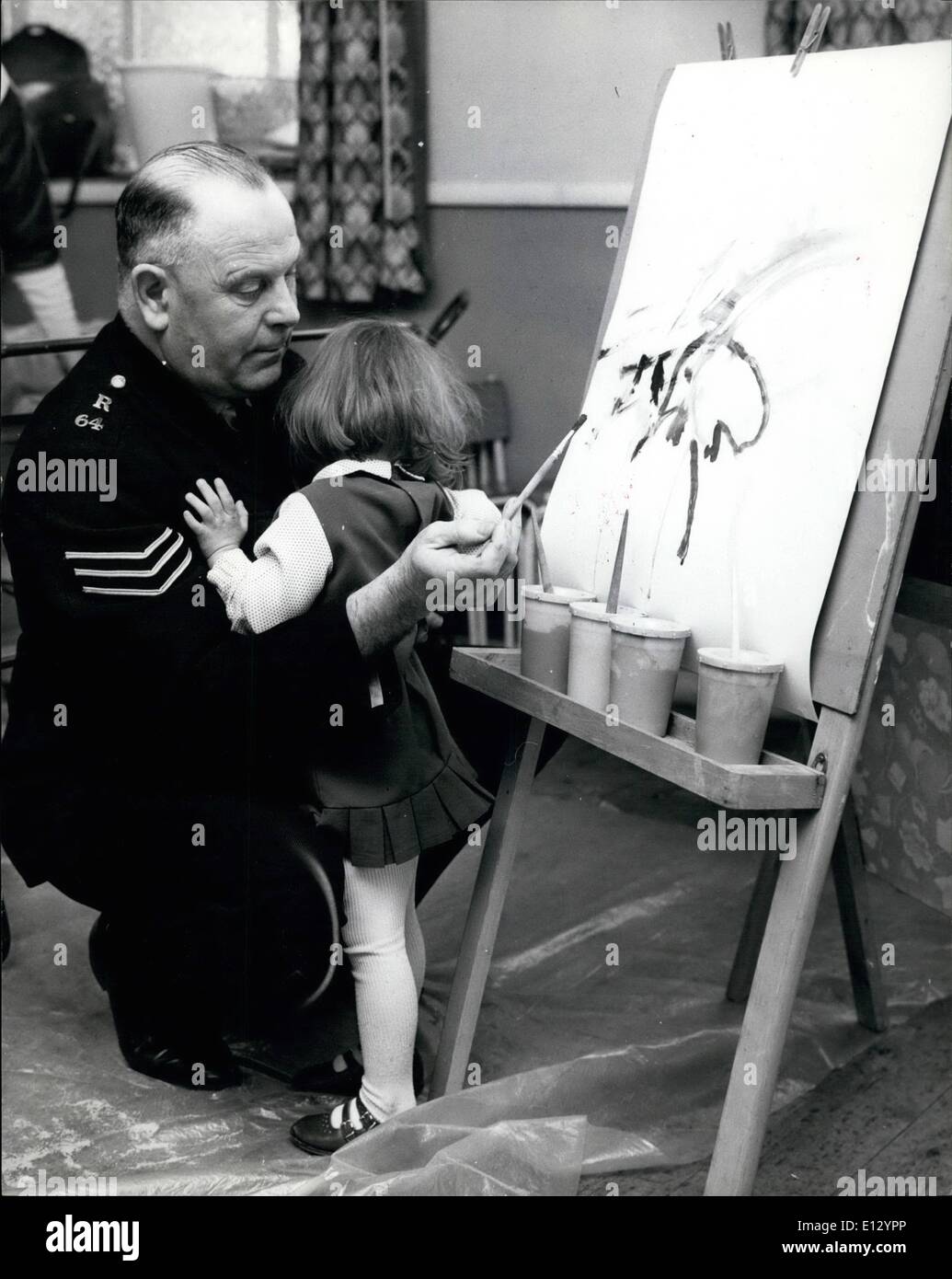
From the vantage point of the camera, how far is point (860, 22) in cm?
271

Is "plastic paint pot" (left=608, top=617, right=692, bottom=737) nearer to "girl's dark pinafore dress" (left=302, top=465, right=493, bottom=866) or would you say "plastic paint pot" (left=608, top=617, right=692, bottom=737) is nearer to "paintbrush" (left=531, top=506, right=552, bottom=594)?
"paintbrush" (left=531, top=506, right=552, bottom=594)

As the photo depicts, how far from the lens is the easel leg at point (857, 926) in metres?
1.90

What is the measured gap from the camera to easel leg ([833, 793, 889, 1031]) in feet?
6.24

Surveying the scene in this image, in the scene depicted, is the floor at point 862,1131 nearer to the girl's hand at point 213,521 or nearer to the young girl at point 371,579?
the young girl at point 371,579

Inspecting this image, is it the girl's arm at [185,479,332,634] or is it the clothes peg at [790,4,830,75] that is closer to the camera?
the clothes peg at [790,4,830,75]

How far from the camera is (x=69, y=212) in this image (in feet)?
13.1

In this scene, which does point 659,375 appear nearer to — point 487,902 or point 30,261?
point 487,902

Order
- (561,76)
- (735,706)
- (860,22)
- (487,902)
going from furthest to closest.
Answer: (561,76)
(860,22)
(487,902)
(735,706)

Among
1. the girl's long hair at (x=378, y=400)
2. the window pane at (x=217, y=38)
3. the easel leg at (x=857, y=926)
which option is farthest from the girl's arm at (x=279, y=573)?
the window pane at (x=217, y=38)

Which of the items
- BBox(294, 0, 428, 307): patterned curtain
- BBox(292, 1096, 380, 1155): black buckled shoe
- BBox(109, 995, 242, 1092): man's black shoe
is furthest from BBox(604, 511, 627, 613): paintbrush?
BBox(294, 0, 428, 307): patterned curtain

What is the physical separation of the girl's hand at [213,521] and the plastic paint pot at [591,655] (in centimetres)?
43

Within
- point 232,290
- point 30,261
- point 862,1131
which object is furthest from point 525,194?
point 862,1131

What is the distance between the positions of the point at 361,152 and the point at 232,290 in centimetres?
196
